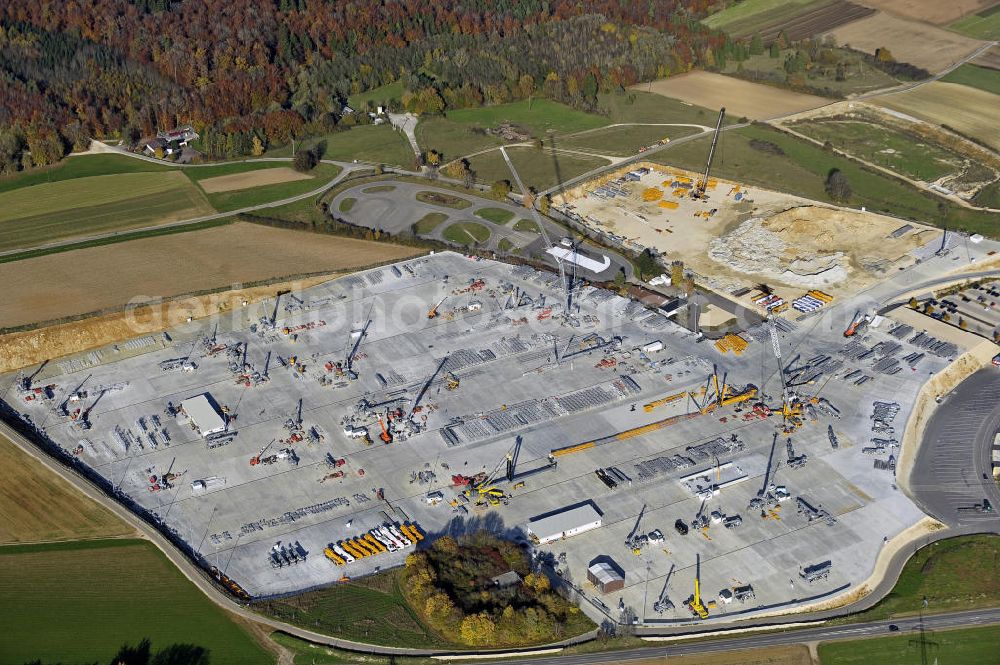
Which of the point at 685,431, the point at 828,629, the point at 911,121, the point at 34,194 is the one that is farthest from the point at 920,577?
the point at 34,194

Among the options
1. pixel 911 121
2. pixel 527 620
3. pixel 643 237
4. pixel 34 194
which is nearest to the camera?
pixel 527 620

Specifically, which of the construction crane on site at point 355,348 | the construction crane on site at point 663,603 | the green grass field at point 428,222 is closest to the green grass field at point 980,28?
the green grass field at point 428,222

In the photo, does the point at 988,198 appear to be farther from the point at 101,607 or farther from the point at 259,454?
the point at 101,607

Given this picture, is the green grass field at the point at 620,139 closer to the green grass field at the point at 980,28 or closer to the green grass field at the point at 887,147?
the green grass field at the point at 887,147

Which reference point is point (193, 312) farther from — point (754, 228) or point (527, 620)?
point (754, 228)

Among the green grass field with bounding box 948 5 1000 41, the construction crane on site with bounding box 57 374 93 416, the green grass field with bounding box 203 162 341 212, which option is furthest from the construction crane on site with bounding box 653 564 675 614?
the green grass field with bounding box 948 5 1000 41

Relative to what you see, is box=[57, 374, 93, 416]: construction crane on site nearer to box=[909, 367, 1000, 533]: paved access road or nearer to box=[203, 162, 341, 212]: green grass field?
box=[203, 162, 341, 212]: green grass field
